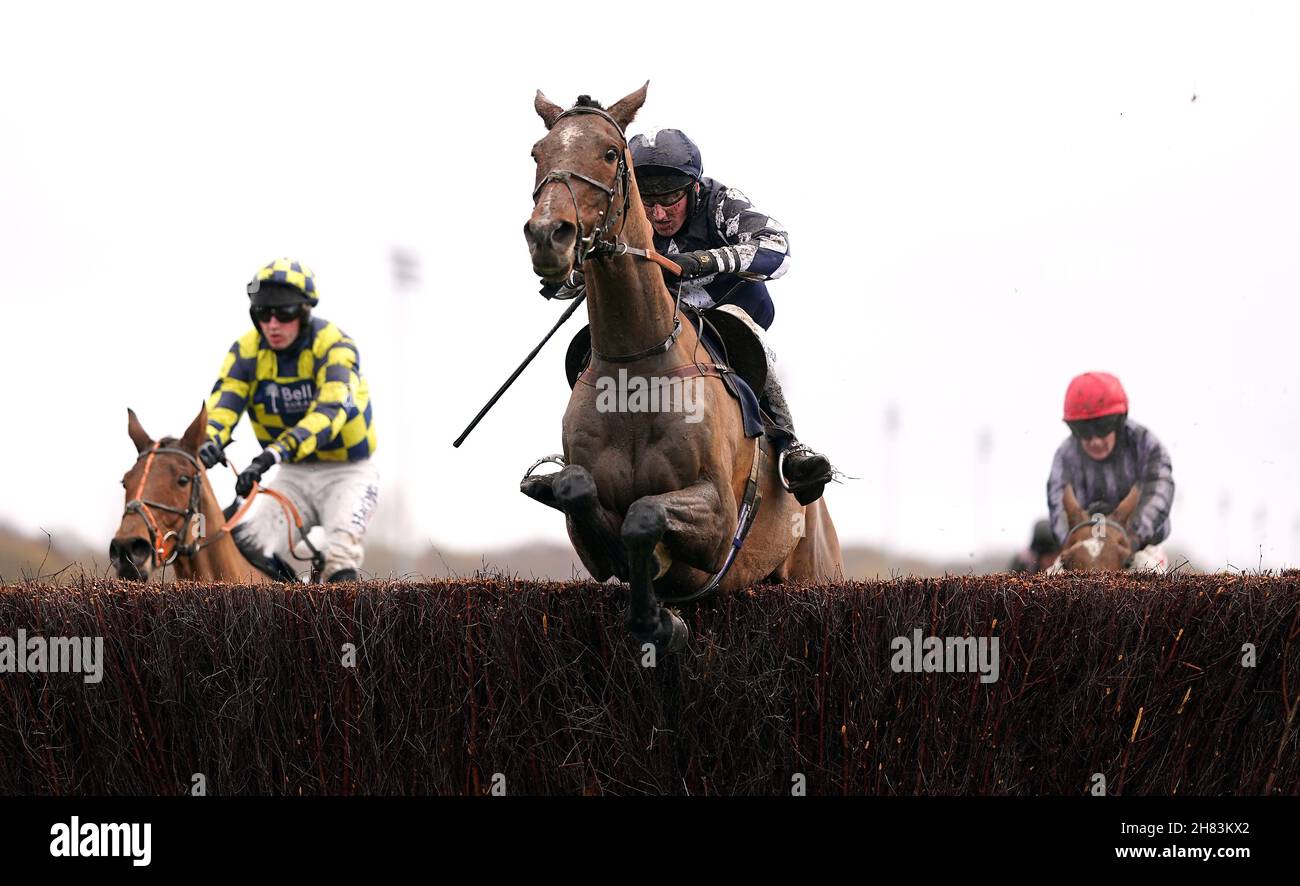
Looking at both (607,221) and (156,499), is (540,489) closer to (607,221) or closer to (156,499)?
(607,221)

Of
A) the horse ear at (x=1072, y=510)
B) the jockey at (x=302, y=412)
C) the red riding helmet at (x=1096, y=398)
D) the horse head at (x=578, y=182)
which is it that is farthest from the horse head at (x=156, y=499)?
the red riding helmet at (x=1096, y=398)

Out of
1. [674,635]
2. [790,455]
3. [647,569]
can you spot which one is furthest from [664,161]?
[674,635]

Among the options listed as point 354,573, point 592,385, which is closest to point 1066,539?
point 354,573

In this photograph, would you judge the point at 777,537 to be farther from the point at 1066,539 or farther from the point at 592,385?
the point at 1066,539

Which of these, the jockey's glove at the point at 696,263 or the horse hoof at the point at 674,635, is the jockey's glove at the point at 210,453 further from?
the horse hoof at the point at 674,635

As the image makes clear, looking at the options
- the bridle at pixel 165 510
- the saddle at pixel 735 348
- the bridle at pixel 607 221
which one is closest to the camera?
the bridle at pixel 607 221

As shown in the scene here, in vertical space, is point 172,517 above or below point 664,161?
below

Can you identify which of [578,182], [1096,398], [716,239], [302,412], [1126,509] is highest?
[1096,398]

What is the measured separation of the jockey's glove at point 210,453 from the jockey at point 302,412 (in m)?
0.72

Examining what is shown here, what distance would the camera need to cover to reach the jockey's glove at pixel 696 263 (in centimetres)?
714

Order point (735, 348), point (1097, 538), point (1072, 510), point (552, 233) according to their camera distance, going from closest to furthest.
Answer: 1. point (552, 233)
2. point (735, 348)
3. point (1097, 538)
4. point (1072, 510)

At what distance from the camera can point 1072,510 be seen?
13125 mm

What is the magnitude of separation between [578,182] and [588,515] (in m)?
1.27
